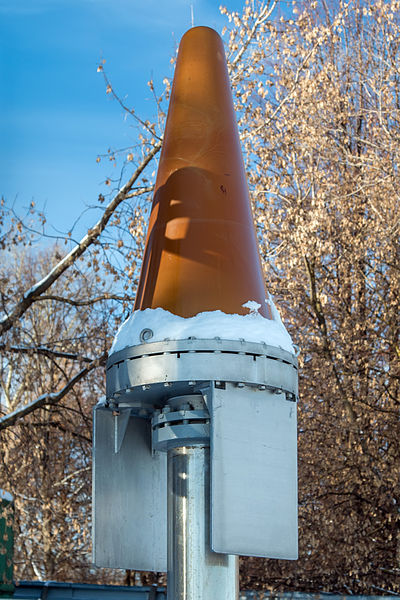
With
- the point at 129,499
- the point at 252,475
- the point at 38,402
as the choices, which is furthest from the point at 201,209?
the point at 38,402

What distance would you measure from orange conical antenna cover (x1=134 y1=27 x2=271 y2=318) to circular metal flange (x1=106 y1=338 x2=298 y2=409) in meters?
0.27

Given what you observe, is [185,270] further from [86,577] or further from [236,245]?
[86,577]

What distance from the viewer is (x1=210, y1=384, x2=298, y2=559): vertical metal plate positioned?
468cm

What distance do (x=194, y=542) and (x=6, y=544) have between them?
7585 millimetres

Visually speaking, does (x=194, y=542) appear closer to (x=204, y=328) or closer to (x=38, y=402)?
(x=204, y=328)

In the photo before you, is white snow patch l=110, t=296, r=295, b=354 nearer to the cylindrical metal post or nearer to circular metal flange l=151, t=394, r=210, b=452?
circular metal flange l=151, t=394, r=210, b=452

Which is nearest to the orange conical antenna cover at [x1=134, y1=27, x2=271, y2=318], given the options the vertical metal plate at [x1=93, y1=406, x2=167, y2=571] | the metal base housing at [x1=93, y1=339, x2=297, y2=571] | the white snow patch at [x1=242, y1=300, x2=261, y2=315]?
the white snow patch at [x1=242, y1=300, x2=261, y2=315]

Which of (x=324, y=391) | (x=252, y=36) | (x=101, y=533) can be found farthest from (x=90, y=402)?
(x=101, y=533)

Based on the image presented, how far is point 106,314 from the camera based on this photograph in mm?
13906

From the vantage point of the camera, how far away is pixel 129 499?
559 cm

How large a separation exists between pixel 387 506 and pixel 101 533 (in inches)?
356

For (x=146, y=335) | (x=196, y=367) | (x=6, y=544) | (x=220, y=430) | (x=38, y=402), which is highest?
(x=38, y=402)

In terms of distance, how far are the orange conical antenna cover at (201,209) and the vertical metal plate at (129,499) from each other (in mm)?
885

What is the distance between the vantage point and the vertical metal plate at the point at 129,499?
546cm
